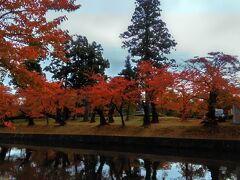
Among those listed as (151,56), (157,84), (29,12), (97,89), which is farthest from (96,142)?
(29,12)

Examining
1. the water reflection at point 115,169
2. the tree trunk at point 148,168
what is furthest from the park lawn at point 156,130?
the tree trunk at point 148,168

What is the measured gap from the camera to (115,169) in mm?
20781

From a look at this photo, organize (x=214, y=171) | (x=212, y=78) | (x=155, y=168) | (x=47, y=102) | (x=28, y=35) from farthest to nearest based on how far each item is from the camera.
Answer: (x=47, y=102) → (x=212, y=78) → (x=155, y=168) → (x=214, y=171) → (x=28, y=35)

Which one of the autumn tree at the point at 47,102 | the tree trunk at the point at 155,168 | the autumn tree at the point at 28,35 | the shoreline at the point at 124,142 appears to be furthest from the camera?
the autumn tree at the point at 47,102

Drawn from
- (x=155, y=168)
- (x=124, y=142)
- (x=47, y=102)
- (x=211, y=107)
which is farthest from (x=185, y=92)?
(x=47, y=102)

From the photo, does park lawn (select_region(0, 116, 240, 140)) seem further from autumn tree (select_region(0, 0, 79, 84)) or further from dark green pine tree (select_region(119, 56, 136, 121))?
autumn tree (select_region(0, 0, 79, 84))

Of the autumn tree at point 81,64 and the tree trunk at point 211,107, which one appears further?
the autumn tree at point 81,64

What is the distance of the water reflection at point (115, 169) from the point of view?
58.9ft

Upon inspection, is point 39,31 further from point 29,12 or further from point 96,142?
point 96,142

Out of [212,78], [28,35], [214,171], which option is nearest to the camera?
[28,35]

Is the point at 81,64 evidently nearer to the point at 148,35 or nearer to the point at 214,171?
the point at 148,35

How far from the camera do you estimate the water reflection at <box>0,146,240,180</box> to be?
17953 mm

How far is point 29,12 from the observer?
1138 cm

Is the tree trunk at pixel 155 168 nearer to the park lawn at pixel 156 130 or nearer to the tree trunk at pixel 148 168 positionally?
the tree trunk at pixel 148 168
